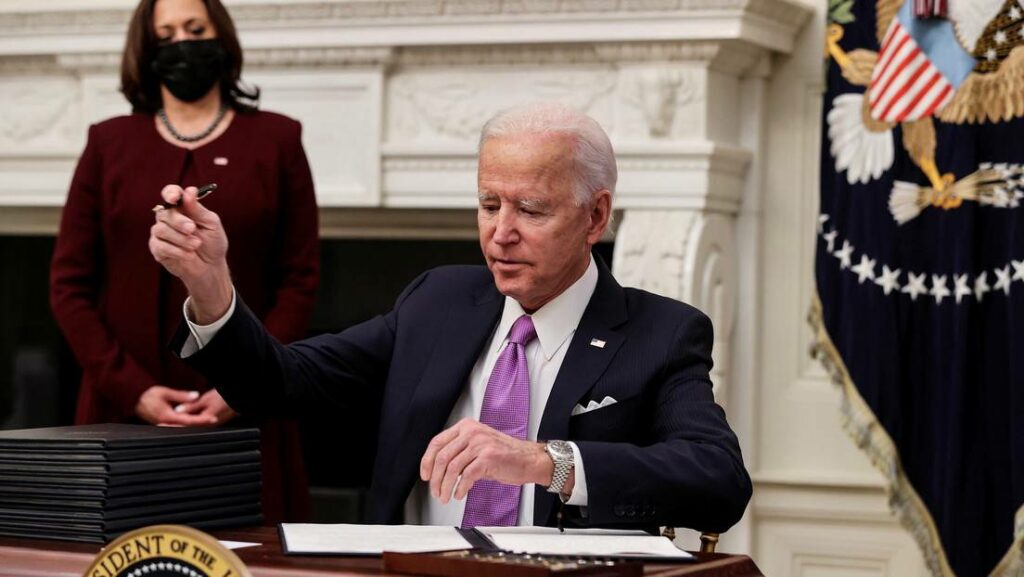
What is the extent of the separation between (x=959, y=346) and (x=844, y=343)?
0.29 m

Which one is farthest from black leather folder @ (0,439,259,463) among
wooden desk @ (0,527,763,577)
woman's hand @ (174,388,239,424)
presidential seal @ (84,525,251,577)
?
woman's hand @ (174,388,239,424)

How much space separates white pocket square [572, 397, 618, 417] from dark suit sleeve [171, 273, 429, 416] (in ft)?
1.40

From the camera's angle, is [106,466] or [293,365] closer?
[106,466]

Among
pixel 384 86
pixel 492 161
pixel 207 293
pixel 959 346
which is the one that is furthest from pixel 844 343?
pixel 207 293

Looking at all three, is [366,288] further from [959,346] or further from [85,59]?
[959,346]

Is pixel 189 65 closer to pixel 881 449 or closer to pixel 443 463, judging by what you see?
pixel 881 449

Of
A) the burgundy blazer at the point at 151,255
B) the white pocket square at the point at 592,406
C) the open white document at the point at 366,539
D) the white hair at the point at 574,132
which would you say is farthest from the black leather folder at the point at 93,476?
the burgundy blazer at the point at 151,255

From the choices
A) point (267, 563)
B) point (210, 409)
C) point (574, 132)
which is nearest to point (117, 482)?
point (267, 563)

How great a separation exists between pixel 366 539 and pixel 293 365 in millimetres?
701

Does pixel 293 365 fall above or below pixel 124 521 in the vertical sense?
above

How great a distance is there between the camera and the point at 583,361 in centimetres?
251

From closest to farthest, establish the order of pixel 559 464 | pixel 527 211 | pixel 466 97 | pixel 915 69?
1. pixel 559 464
2. pixel 527 211
3. pixel 915 69
4. pixel 466 97

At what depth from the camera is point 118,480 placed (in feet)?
6.77

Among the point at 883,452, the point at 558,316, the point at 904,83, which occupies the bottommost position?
the point at 883,452
